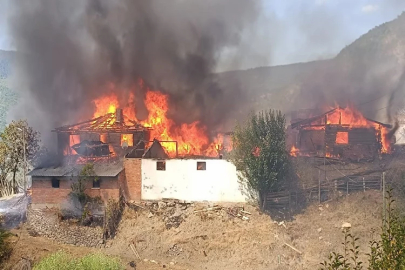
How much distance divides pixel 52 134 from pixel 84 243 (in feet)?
62.4

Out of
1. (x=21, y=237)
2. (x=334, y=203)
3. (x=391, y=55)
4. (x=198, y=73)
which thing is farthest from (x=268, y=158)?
(x=391, y=55)

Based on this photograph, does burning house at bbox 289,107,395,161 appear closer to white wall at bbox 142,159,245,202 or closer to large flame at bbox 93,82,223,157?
large flame at bbox 93,82,223,157

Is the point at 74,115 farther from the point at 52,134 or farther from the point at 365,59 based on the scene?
the point at 365,59

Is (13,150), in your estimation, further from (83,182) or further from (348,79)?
(348,79)

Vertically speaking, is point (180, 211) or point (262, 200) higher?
point (262, 200)

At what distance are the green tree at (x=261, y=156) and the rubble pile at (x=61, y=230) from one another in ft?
37.6

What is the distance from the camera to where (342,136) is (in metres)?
36.2

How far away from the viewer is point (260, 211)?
24844mm

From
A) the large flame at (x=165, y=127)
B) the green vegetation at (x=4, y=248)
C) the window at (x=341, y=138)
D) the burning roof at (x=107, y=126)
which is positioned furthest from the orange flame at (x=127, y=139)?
the window at (x=341, y=138)

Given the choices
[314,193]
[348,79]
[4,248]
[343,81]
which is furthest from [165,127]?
[348,79]

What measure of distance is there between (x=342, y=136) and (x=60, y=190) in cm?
2774

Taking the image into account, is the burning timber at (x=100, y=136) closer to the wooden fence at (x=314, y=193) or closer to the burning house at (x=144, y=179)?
the burning house at (x=144, y=179)

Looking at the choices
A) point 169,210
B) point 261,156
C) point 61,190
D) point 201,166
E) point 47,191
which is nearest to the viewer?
point 261,156

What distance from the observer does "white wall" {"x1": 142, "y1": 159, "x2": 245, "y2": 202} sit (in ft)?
85.4
